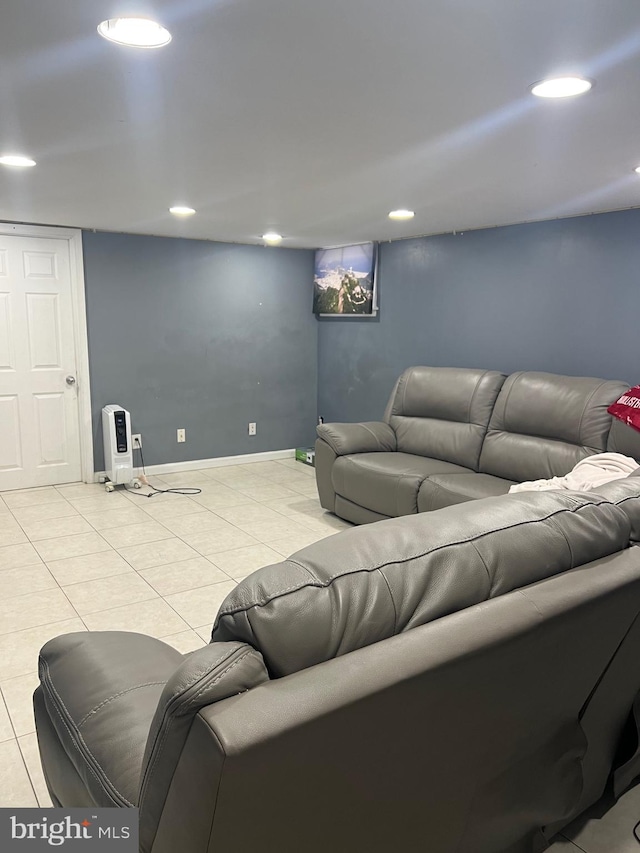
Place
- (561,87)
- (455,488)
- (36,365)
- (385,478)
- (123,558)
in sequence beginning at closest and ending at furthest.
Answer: (561,87) → (455,488) → (123,558) → (385,478) → (36,365)

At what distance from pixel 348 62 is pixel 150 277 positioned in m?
3.98

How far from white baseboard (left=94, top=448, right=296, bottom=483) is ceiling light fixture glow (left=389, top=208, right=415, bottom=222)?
2827 mm

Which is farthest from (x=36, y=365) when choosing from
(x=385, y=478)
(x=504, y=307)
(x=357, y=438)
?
(x=504, y=307)

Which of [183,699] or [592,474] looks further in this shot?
[592,474]

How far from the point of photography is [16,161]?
9.25 feet

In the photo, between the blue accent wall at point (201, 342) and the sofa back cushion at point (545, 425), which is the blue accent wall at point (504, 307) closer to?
the sofa back cushion at point (545, 425)

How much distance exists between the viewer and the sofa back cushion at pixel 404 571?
990 mm

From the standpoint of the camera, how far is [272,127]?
2275 mm

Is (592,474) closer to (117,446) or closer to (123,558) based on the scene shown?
(123,558)

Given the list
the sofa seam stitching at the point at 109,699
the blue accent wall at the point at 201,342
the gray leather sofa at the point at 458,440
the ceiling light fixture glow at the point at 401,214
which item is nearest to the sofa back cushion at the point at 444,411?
the gray leather sofa at the point at 458,440

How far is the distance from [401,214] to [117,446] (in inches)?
111

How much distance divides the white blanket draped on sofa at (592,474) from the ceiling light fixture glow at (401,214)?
6.26 feet

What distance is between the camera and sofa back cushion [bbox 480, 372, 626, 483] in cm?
358

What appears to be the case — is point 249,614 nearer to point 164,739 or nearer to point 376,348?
point 164,739
